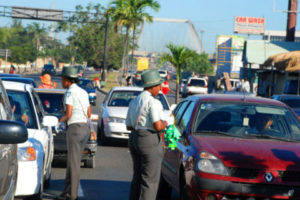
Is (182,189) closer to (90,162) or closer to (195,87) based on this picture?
(90,162)

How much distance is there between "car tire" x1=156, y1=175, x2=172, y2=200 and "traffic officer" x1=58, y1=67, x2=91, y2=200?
1.29 meters

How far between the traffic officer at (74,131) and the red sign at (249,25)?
88606mm

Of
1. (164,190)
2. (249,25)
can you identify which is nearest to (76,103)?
(164,190)

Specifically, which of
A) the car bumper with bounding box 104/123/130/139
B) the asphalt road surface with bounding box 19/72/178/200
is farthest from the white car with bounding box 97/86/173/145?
the asphalt road surface with bounding box 19/72/178/200

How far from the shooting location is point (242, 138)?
766cm

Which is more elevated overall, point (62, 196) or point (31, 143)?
point (31, 143)

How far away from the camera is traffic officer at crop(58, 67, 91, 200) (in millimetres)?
8141

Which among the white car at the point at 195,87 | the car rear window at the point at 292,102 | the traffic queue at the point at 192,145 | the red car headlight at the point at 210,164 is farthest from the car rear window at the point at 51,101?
the white car at the point at 195,87

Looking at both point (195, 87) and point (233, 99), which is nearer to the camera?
point (233, 99)

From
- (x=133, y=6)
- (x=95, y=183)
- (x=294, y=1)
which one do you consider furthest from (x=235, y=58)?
(x=95, y=183)

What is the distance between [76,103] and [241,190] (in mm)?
2670

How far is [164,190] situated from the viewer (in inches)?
351

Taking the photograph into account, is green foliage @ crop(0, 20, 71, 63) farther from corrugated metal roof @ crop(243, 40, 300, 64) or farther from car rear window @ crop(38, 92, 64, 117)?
car rear window @ crop(38, 92, 64, 117)

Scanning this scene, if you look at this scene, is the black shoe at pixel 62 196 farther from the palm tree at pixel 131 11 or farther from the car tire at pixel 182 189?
the palm tree at pixel 131 11
